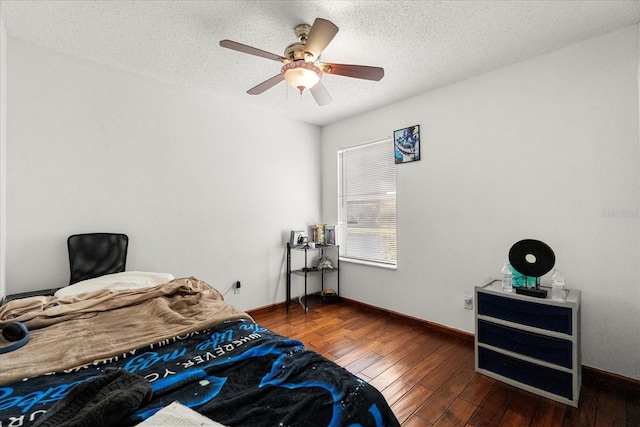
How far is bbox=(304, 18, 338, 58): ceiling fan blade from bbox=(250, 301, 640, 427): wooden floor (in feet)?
7.62

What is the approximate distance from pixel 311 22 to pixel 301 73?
16.7 inches

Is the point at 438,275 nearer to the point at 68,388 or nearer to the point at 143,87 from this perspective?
the point at 68,388

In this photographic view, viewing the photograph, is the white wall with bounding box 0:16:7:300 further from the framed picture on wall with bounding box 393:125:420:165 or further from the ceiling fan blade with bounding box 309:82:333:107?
the framed picture on wall with bounding box 393:125:420:165

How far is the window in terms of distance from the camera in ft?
11.3

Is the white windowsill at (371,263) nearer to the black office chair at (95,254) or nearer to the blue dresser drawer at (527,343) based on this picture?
the blue dresser drawer at (527,343)

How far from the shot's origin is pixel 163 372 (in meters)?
1.09

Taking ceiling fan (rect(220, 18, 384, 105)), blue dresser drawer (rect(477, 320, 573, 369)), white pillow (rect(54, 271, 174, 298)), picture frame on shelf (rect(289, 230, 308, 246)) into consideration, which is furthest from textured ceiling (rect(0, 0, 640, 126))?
blue dresser drawer (rect(477, 320, 573, 369))

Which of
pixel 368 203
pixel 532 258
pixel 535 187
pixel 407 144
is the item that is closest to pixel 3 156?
pixel 368 203

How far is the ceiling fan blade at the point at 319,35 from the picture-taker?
1.54m

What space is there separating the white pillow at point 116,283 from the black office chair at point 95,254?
16 cm

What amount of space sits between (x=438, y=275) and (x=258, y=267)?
208 cm

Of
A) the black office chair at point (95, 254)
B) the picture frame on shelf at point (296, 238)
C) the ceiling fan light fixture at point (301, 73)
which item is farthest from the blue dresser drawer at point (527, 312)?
the black office chair at point (95, 254)

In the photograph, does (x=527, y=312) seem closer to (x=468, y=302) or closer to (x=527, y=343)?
(x=527, y=343)

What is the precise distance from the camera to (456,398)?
189cm
